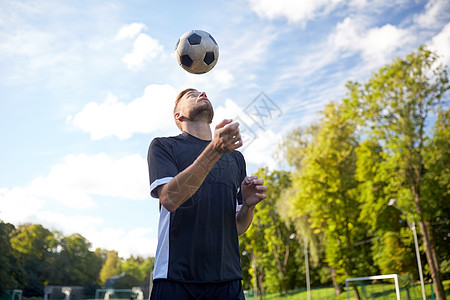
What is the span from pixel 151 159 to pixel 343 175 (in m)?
26.5

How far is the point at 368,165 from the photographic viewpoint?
80.5 ft

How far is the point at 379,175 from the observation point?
23.4 m

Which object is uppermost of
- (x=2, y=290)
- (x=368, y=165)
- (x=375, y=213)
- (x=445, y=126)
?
(x=445, y=126)

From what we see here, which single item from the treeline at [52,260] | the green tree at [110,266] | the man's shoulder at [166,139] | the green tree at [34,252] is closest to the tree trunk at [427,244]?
the man's shoulder at [166,139]

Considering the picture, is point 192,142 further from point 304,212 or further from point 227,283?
point 304,212

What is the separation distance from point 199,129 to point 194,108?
6.3 inches

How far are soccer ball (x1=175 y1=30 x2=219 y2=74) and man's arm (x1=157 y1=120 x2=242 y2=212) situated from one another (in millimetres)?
1610

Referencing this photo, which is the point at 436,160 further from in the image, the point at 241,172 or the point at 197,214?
the point at 197,214

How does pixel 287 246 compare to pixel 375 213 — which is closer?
pixel 375 213

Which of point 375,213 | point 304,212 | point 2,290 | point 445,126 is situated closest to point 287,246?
point 304,212

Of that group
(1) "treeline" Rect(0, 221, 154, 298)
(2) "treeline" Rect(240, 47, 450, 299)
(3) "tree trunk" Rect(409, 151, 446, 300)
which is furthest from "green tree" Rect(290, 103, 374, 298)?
(1) "treeline" Rect(0, 221, 154, 298)

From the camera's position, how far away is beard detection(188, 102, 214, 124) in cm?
290

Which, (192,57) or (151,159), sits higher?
(192,57)

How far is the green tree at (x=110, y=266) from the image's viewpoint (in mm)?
96125
